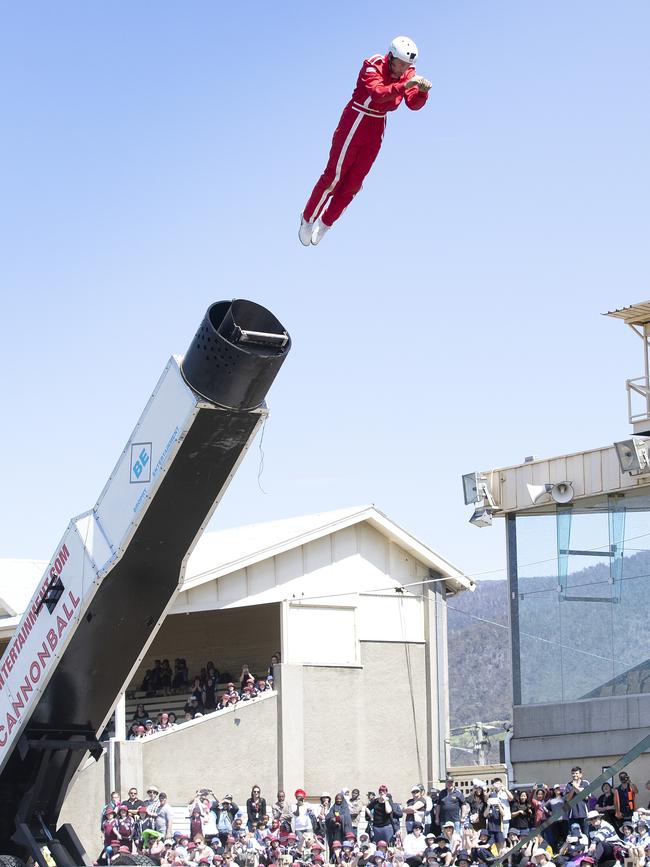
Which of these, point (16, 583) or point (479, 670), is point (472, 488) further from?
point (479, 670)

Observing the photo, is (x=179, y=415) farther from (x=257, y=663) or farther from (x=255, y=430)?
(x=257, y=663)

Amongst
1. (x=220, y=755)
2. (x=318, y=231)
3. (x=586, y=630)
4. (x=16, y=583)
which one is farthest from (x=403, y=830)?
(x=16, y=583)

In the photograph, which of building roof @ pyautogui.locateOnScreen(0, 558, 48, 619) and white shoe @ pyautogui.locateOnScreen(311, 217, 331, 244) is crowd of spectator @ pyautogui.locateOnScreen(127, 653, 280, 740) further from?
white shoe @ pyautogui.locateOnScreen(311, 217, 331, 244)

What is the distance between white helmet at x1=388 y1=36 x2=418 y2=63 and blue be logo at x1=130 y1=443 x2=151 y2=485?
437 centimetres

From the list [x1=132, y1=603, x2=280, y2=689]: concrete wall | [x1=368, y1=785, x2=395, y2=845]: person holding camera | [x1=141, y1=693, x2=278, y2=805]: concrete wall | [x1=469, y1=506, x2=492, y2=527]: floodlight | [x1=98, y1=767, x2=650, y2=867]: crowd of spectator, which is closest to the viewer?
[x1=98, y1=767, x2=650, y2=867]: crowd of spectator

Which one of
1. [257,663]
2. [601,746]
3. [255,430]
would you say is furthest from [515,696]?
[255,430]

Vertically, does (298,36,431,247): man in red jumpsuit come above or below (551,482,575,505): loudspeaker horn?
above

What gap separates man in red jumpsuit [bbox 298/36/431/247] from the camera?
1031cm

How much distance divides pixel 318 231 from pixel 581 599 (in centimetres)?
1386

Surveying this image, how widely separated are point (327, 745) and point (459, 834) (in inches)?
380

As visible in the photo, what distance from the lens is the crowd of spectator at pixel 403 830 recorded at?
1731 cm

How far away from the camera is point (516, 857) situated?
17688 mm

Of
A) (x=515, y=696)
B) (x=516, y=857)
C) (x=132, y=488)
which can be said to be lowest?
(x=516, y=857)

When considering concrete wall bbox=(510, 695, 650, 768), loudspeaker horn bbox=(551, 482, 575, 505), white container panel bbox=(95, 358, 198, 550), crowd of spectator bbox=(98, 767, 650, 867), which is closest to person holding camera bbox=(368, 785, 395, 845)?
crowd of spectator bbox=(98, 767, 650, 867)
